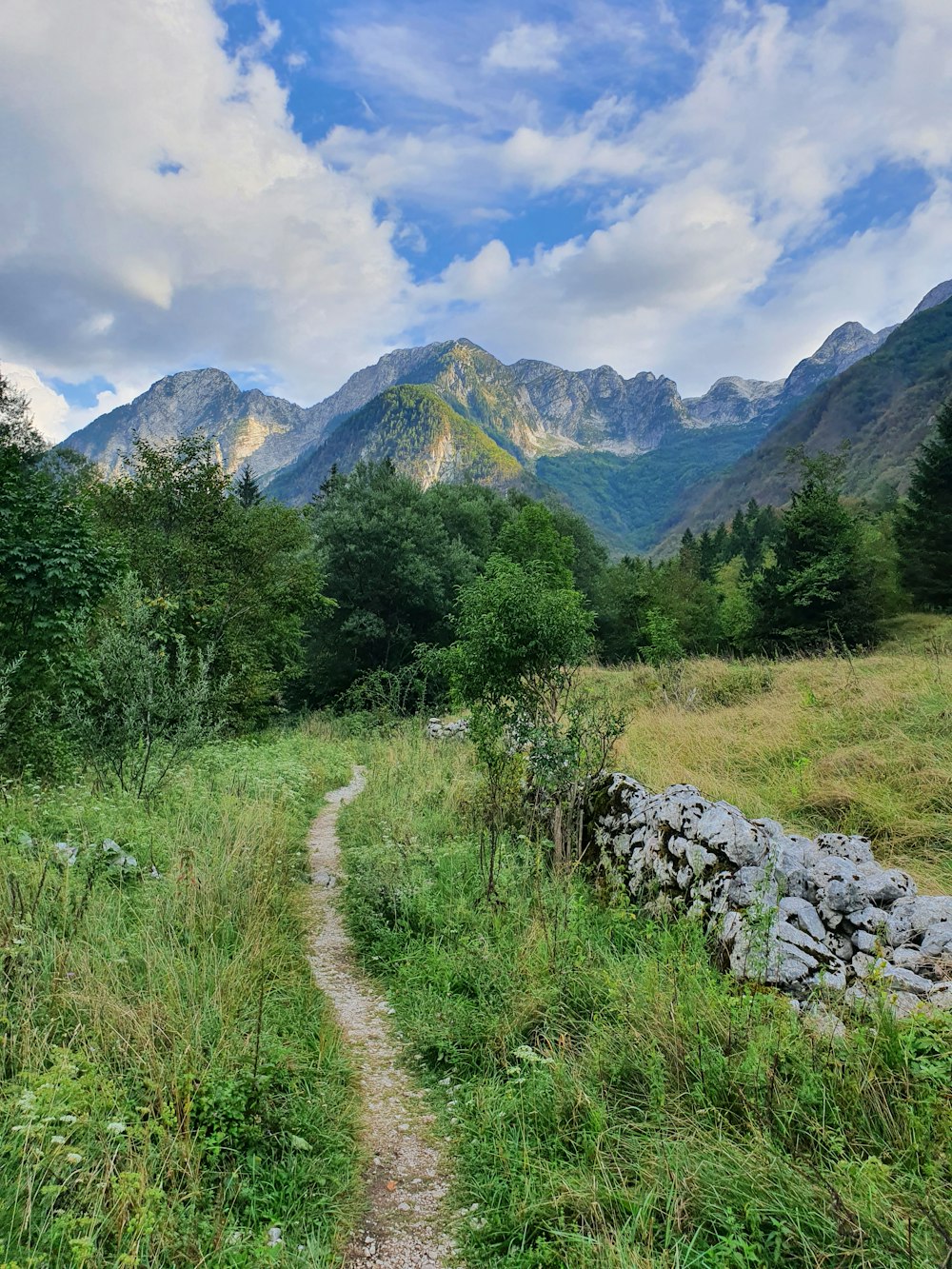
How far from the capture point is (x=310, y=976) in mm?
5047

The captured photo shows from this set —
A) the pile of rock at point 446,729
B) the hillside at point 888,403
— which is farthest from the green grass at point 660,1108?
the hillside at point 888,403

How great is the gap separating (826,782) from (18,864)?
28.0 ft

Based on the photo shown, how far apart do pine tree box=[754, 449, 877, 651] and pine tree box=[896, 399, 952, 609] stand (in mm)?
2363

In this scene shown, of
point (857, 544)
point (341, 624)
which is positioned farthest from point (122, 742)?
point (857, 544)

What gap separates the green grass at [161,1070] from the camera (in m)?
2.42

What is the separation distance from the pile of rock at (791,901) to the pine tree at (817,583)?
2313 centimetres

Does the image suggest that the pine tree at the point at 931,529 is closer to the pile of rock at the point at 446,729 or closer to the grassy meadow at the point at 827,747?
the grassy meadow at the point at 827,747

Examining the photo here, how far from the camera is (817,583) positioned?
2723cm

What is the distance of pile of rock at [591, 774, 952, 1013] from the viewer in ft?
12.6

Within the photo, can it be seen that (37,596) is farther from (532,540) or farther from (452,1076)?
(532,540)

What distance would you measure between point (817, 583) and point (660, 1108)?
1113 inches

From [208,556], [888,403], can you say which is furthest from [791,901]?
[888,403]

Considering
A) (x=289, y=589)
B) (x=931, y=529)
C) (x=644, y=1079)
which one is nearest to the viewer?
(x=644, y=1079)

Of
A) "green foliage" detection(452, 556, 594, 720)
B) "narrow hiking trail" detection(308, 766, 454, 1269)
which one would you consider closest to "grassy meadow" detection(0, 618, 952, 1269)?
"narrow hiking trail" detection(308, 766, 454, 1269)
